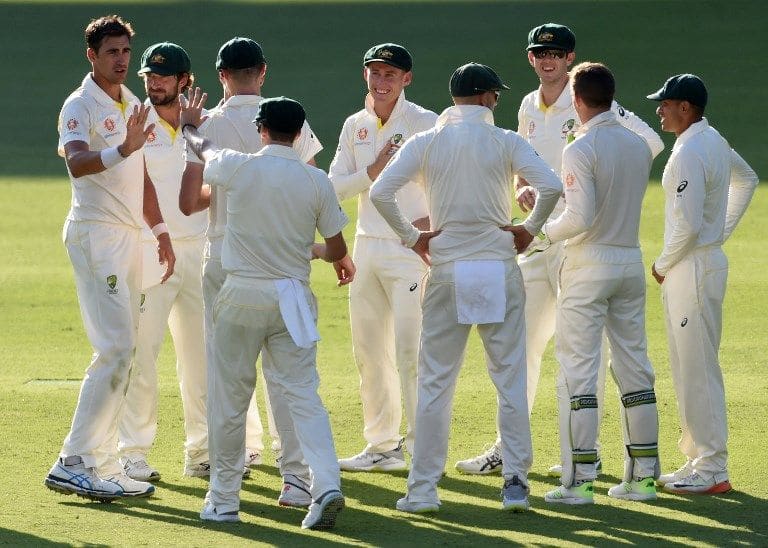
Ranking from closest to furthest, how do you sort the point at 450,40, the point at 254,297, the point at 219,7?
the point at 254,297
the point at 450,40
the point at 219,7

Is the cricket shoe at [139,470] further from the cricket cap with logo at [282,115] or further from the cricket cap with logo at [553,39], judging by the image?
the cricket cap with logo at [553,39]

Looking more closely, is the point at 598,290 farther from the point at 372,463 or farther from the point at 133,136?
the point at 133,136

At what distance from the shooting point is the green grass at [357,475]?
657cm

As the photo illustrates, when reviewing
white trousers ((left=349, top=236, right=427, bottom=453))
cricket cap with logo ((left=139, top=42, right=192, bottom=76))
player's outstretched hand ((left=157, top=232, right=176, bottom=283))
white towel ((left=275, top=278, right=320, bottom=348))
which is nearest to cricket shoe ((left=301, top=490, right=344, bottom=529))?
white towel ((left=275, top=278, right=320, bottom=348))

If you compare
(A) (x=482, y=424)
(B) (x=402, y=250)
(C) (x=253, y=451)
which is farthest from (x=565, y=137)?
(C) (x=253, y=451)

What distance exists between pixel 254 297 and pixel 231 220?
39 cm

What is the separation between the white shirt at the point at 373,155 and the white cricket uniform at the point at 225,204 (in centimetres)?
59

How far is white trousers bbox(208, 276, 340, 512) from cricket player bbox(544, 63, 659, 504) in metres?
1.31

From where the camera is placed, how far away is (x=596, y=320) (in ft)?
23.5

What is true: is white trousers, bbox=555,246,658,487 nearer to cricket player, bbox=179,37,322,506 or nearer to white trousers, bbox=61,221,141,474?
cricket player, bbox=179,37,322,506

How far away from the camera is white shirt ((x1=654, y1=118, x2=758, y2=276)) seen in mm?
7262

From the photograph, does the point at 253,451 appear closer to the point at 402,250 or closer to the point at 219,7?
the point at 402,250

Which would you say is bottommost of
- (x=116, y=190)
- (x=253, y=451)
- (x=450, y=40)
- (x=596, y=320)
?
(x=253, y=451)

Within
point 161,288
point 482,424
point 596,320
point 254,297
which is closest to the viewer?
point 254,297
